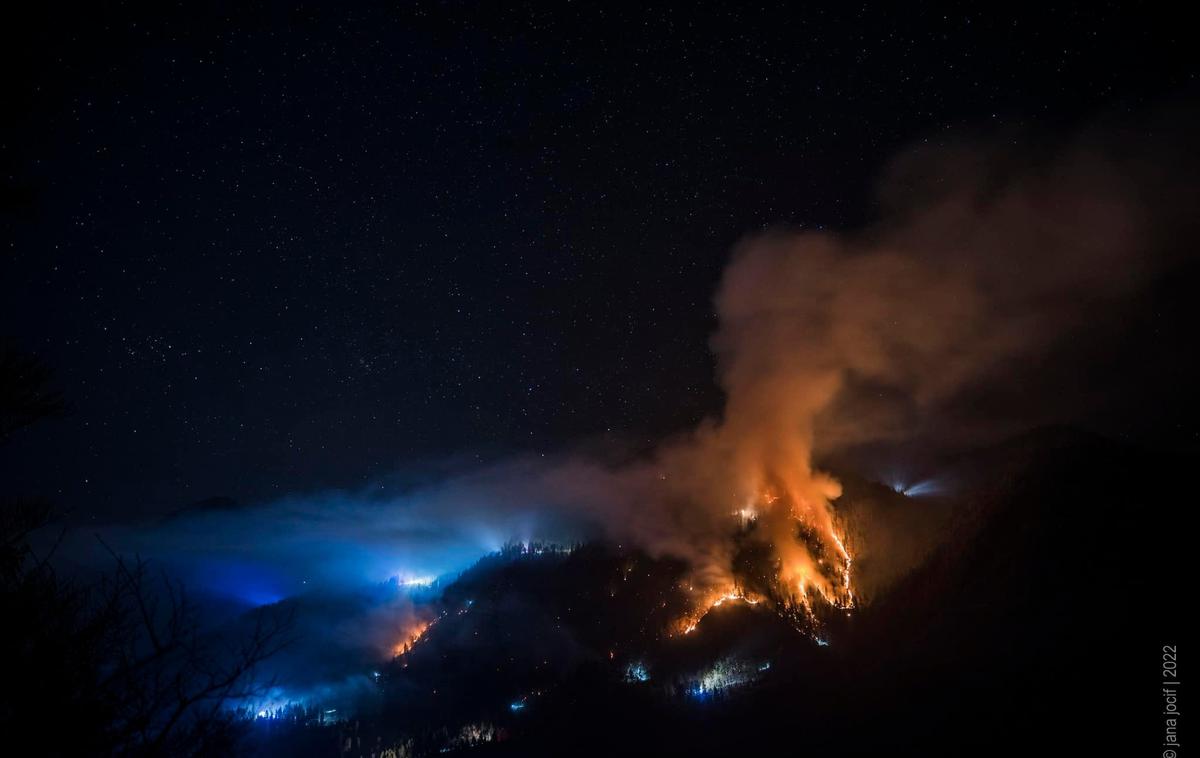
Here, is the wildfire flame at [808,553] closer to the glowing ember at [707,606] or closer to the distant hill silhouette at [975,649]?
the distant hill silhouette at [975,649]

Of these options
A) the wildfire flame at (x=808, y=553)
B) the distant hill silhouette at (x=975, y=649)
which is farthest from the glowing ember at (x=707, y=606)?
the wildfire flame at (x=808, y=553)

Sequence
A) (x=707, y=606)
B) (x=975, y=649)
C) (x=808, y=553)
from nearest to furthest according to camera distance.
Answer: (x=975, y=649) < (x=808, y=553) < (x=707, y=606)

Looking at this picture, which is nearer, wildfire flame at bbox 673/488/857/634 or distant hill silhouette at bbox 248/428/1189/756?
distant hill silhouette at bbox 248/428/1189/756

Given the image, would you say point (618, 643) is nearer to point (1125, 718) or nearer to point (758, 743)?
point (758, 743)

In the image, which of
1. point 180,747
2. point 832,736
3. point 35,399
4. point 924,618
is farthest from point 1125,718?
point 35,399

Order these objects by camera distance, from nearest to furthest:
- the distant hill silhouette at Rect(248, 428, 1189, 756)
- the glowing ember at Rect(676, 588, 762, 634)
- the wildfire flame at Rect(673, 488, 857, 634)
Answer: the distant hill silhouette at Rect(248, 428, 1189, 756) < the wildfire flame at Rect(673, 488, 857, 634) < the glowing ember at Rect(676, 588, 762, 634)

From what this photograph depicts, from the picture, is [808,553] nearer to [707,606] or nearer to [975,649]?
[975,649]

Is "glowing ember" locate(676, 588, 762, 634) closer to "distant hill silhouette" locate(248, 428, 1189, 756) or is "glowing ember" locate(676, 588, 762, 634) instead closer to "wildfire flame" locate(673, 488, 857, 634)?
"distant hill silhouette" locate(248, 428, 1189, 756)

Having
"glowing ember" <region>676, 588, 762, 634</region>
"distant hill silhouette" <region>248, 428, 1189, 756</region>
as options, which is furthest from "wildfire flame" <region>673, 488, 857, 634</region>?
"glowing ember" <region>676, 588, 762, 634</region>

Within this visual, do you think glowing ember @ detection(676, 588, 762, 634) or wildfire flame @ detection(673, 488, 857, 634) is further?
glowing ember @ detection(676, 588, 762, 634)

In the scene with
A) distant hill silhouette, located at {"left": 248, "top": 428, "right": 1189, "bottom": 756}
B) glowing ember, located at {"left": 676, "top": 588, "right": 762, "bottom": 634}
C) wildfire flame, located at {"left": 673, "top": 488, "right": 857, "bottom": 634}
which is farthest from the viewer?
glowing ember, located at {"left": 676, "top": 588, "right": 762, "bottom": 634}

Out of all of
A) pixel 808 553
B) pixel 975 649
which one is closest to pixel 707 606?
pixel 808 553
